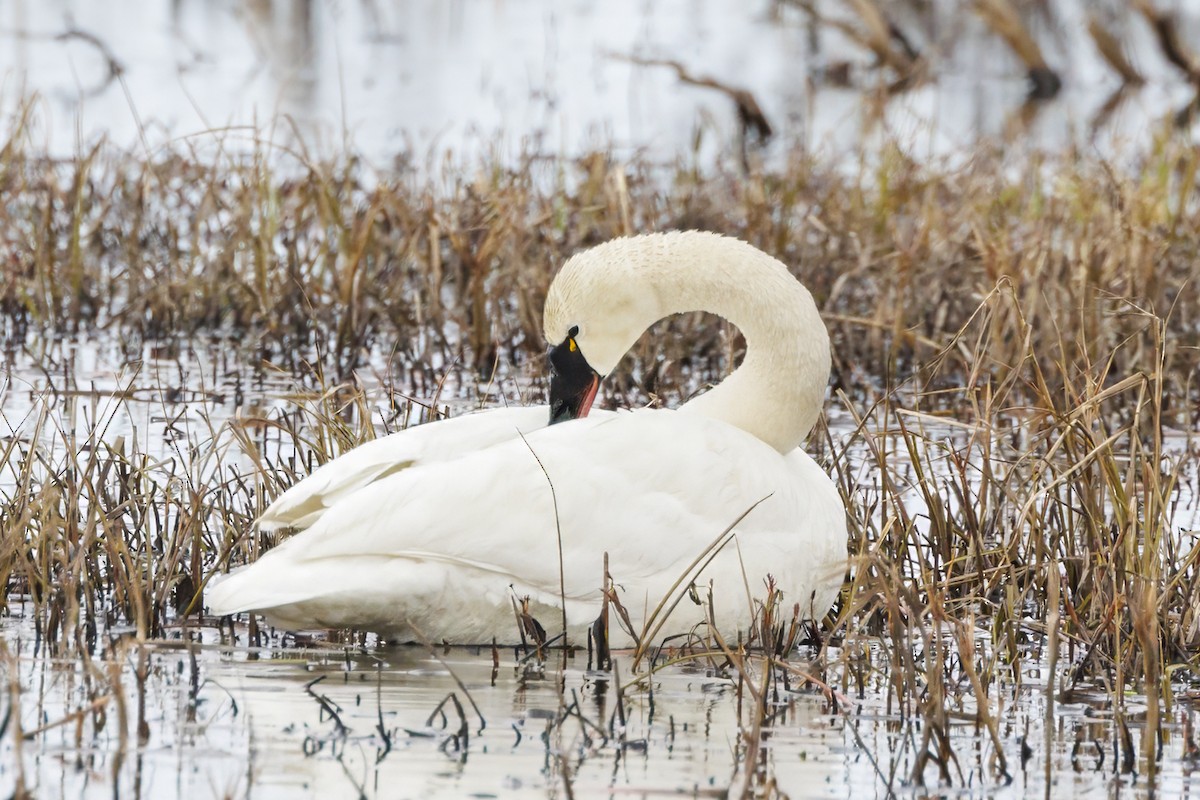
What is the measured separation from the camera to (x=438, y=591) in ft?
13.6

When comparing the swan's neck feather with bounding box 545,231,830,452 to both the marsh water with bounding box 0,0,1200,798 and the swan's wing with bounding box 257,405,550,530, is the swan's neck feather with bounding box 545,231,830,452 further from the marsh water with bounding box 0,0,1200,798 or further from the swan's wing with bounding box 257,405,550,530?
the marsh water with bounding box 0,0,1200,798

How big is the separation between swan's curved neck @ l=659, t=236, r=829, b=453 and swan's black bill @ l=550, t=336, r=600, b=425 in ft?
0.86

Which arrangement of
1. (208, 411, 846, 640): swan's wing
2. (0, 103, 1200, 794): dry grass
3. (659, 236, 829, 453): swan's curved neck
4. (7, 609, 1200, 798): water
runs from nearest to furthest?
1. (7, 609, 1200, 798): water
2. (208, 411, 846, 640): swan's wing
3. (0, 103, 1200, 794): dry grass
4. (659, 236, 829, 453): swan's curved neck

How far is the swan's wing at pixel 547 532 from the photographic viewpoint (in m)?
4.06

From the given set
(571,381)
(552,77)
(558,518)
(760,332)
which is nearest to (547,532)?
(558,518)

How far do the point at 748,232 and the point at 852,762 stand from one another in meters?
5.04

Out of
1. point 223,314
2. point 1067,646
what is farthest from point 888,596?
point 223,314

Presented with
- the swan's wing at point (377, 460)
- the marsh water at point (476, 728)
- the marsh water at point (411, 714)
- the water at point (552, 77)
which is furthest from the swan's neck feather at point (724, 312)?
the water at point (552, 77)

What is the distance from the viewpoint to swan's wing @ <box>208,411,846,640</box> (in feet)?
13.3

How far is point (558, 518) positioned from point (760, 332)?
0.95 m

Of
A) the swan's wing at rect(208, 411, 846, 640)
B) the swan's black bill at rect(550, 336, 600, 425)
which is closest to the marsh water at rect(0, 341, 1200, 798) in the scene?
the swan's wing at rect(208, 411, 846, 640)

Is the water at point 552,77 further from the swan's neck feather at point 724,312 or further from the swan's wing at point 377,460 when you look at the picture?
the swan's wing at point 377,460

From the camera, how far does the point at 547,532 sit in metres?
4.20

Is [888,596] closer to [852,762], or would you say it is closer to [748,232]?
[852,762]
